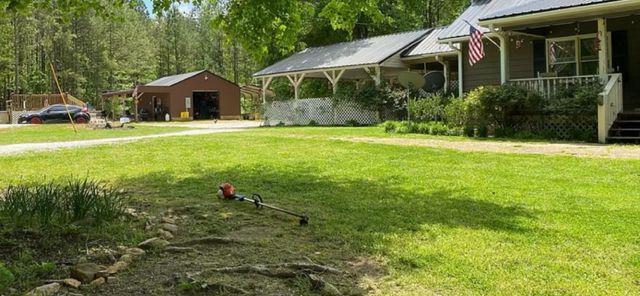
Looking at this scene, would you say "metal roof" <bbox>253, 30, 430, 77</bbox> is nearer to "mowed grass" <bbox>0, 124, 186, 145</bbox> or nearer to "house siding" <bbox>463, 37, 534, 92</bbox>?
"house siding" <bbox>463, 37, 534, 92</bbox>

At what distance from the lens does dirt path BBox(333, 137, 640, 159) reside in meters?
9.98

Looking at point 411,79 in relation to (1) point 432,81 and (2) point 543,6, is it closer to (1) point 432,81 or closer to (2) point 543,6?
(1) point 432,81

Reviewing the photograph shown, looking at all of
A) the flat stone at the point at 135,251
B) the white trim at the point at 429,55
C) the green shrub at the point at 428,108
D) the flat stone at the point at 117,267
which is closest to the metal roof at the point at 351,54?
the white trim at the point at 429,55

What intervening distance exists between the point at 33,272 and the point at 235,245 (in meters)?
1.40

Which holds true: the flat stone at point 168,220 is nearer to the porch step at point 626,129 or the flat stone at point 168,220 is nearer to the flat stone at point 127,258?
the flat stone at point 127,258

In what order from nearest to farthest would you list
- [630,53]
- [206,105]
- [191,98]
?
[630,53]
[191,98]
[206,105]

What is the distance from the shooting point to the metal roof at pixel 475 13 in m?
18.2

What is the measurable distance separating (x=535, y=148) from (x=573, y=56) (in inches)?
258

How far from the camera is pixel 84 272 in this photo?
3.46 m

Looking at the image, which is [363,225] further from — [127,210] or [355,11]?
[355,11]

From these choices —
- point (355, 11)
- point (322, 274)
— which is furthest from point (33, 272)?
point (355, 11)

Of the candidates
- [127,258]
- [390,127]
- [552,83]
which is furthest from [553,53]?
[127,258]

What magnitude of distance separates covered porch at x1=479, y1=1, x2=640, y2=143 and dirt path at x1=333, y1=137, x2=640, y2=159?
5.15ft

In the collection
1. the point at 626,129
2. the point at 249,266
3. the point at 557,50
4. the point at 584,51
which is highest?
the point at 557,50
